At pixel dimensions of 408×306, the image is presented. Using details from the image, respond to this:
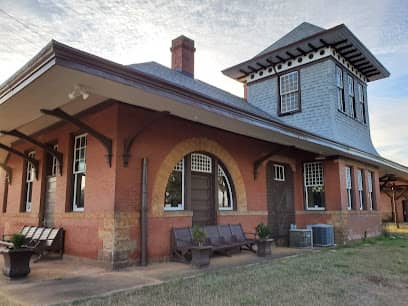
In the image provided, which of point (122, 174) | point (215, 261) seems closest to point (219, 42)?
point (122, 174)

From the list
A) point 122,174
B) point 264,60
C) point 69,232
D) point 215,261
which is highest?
point 264,60

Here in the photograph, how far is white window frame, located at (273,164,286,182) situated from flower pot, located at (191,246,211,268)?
5.68 meters

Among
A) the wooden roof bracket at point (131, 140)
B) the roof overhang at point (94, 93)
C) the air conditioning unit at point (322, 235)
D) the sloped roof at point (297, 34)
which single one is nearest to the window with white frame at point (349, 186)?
the air conditioning unit at point (322, 235)

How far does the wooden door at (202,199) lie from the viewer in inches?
368

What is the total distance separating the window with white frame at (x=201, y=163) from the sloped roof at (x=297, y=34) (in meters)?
8.11

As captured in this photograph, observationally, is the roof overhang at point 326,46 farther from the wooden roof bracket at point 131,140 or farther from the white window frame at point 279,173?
the wooden roof bracket at point 131,140

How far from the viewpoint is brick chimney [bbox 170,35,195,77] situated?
524 inches

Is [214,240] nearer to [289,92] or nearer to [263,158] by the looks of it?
[263,158]

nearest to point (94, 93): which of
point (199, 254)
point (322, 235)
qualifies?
point (199, 254)

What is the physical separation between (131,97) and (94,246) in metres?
3.50

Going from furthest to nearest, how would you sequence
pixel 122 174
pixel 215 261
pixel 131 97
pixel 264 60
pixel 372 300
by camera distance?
1. pixel 264 60
2. pixel 215 261
3. pixel 122 174
4. pixel 131 97
5. pixel 372 300

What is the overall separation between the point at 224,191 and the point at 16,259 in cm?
594

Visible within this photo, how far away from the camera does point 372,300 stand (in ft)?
16.0

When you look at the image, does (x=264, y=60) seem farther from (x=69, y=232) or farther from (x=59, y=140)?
(x=69, y=232)
